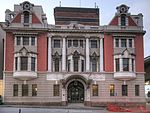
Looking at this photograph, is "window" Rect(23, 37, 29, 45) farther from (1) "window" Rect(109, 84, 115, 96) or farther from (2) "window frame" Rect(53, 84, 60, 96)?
(1) "window" Rect(109, 84, 115, 96)

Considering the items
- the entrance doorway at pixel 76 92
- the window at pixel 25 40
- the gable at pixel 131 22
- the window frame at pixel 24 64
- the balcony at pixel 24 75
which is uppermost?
the gable at pixel 131 22

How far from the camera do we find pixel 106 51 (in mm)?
55375

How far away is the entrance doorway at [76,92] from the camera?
2178 inches

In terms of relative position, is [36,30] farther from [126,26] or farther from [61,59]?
→ [126,26]

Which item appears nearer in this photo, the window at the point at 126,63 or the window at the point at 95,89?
the window at the point at 95,89

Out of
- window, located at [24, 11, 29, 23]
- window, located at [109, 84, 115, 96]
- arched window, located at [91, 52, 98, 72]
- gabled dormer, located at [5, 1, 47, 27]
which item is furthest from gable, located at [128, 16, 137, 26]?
window, located at [24, 11, 29, 23]

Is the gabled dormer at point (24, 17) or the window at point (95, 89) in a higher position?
the gabled dormer at point (24, 17)

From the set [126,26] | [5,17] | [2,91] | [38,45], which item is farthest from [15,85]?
[126,26]

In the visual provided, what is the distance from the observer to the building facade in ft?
175

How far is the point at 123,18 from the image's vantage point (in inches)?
2234

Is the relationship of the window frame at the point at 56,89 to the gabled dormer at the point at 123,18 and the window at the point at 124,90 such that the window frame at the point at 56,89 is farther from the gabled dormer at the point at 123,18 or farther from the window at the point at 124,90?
the gabled dormer at the point at 123,18

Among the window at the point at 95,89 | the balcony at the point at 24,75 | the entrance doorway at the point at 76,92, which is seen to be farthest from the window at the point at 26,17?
the window at the point at 95,89

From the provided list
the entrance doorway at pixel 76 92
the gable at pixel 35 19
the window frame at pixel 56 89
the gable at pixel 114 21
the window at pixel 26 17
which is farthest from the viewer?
the gable at pixel 114 21

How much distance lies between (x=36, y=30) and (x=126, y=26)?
15065 millimetres
